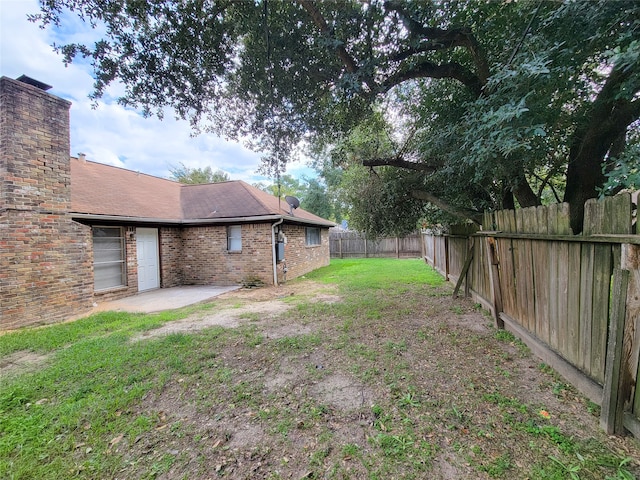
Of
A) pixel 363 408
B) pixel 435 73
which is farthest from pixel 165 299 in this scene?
pixel 435 73

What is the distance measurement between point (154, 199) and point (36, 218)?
5.30m

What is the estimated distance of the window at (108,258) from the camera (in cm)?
772

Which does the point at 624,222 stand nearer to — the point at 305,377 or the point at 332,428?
the point at 332,428

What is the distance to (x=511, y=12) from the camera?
350cm

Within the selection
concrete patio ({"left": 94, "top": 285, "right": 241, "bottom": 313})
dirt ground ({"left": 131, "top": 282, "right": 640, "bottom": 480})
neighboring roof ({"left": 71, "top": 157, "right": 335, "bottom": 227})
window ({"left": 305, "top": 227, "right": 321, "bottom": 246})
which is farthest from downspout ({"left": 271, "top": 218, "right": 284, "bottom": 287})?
dirt ground ({"left": 131, "top": 282, "right": 640, "bottom": 480})

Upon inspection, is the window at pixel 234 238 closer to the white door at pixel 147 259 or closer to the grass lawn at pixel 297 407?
the white door at pixel 147 259

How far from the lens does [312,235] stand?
46.5ft

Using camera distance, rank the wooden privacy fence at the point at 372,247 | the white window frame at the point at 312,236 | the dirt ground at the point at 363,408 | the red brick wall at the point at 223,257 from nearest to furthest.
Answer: the dirt ground at the point at 363,408, the red brick wall at the point at 223,257, the white window frame at the point at 312,236, the wooden privacy fence at the point at 372,247

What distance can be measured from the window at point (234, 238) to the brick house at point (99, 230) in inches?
1.4

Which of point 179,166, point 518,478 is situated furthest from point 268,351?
point 179,166

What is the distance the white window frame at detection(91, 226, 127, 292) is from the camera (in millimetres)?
7703

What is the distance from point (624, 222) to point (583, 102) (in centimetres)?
260

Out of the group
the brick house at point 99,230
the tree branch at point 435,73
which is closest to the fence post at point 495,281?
the tree branch at point 435,73

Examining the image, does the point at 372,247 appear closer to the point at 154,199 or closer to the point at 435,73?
the point at 154,199
